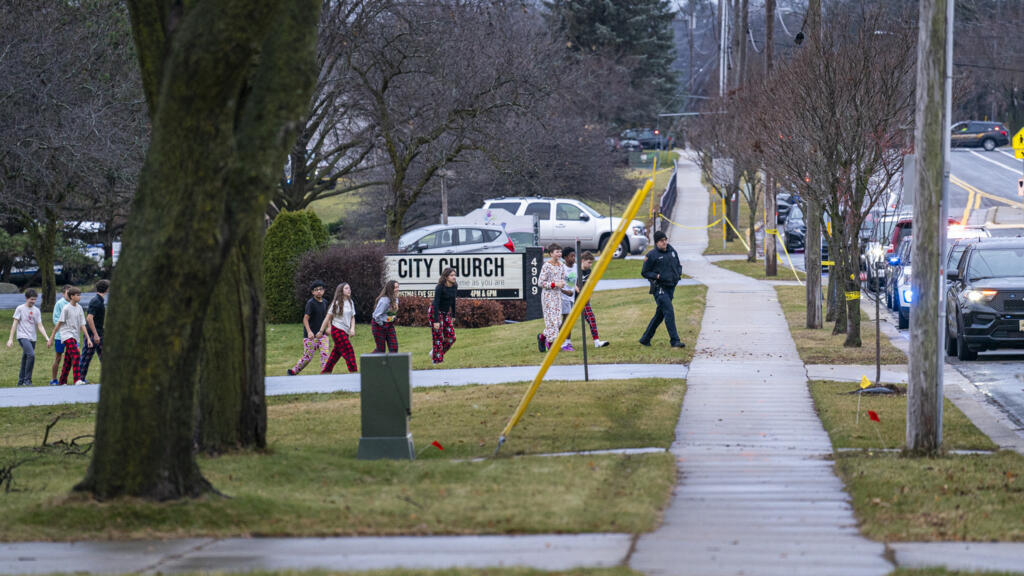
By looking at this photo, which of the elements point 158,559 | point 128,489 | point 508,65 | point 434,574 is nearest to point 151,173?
point 128,489

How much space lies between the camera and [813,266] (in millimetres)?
20453

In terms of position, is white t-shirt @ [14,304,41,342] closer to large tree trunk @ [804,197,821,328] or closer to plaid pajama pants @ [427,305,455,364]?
plaid pajama pants @ [427,305,455,364]

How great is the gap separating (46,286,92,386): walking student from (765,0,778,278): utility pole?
577 inches

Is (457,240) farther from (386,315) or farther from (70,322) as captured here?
(70,322)

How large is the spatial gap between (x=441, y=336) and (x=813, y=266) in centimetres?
687

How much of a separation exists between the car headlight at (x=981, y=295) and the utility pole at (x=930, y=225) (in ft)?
22.9

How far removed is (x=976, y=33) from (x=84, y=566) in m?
79.9

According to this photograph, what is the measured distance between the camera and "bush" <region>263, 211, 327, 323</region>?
26734mm

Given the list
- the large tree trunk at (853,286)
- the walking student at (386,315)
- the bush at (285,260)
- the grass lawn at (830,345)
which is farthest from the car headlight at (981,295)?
the bush at (285,260)

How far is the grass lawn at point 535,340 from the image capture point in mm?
17312

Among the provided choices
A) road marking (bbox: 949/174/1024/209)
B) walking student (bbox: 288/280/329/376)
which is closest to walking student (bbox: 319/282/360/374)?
walking student (bbox: 288/280/329/376)

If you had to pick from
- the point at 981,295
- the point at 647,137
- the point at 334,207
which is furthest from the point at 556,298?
the point at 647,137

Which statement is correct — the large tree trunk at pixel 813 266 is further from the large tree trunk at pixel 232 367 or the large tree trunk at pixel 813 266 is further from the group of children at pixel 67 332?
the large tree trunk at pixel 232 367

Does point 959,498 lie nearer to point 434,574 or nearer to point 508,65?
point 434,574
